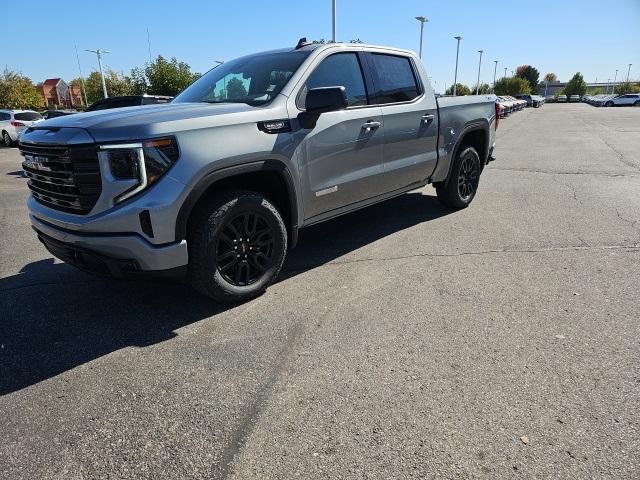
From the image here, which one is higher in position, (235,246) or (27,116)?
(27,116)

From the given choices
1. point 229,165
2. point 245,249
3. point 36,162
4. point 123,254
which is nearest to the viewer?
point 123,254

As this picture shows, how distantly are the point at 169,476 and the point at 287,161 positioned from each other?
7.65ft

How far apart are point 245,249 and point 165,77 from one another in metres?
36.2

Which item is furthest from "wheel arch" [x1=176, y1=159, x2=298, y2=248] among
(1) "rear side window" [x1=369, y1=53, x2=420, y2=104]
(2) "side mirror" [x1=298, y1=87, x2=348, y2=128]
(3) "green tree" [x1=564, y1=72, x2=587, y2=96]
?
(3) "green tree" [x1=564, y1=72, x2=587, y2=96]

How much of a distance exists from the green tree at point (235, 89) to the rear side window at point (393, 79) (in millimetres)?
1282

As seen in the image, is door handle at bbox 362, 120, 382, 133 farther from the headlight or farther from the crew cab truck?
the headlight

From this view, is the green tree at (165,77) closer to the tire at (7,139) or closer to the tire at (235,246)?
the tire at (7,139)

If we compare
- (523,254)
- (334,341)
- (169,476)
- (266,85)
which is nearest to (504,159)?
(523,254)

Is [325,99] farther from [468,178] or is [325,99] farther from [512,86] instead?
[512,86]

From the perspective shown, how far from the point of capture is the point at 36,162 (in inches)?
132

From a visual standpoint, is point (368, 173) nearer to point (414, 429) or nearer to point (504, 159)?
point (414, 429)

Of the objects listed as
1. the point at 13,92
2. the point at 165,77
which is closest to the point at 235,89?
the point at 165,77

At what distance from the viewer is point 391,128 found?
4.63 meters

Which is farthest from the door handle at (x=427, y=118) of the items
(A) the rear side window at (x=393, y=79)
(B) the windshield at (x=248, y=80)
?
(B) the windshield at (x=248, y=80)
